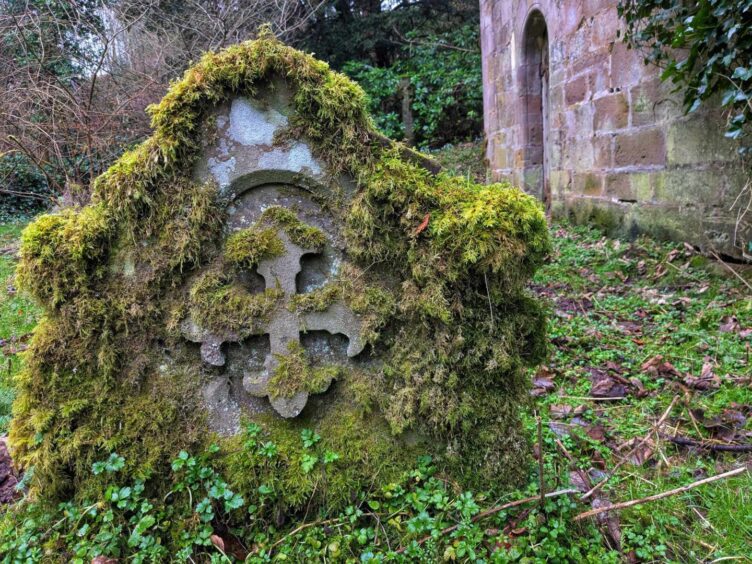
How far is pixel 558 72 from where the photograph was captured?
7.15 metres

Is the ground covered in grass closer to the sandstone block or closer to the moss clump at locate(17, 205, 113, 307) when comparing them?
the moss clump at locate(17, 205, 113, 307)

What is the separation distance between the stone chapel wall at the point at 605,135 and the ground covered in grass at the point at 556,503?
5.40 feet

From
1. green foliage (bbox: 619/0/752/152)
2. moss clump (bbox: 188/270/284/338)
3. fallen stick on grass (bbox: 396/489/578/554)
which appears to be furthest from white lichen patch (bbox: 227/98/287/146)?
green foliage (bbox: 619/0/752/152)

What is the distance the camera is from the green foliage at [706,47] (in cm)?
366

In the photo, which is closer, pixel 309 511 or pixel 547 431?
pixel 309 511

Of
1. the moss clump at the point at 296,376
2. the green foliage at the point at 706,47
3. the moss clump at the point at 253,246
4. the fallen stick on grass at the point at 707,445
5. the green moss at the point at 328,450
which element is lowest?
the fallen stick on grass at the point at 707,445

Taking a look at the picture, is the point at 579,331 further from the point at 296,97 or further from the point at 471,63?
the point at 471,63

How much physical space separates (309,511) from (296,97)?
1796 millimetres

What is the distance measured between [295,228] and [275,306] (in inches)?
14.2

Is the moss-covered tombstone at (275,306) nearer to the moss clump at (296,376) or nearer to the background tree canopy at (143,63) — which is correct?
the moss clump at (296,376)

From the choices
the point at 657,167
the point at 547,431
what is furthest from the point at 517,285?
the point at 657,167

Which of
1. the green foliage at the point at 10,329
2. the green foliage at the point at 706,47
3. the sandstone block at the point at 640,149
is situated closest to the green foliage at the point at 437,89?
the sandstone block at the point at 640,149

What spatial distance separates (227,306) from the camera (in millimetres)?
2314

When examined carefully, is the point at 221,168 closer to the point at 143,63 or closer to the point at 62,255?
the point at 62,255
